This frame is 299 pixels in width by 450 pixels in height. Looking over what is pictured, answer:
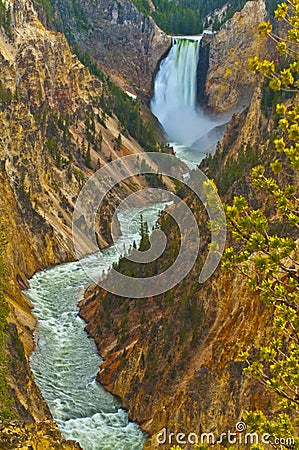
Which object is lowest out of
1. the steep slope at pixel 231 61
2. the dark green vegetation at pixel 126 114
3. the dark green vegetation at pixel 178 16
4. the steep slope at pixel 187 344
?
the steep slope at pixel 187 344

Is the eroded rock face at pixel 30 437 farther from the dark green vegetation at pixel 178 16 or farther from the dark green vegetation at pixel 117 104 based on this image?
the dark green vegetation at pixel 178 16

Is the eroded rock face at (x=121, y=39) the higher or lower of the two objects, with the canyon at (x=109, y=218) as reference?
higher

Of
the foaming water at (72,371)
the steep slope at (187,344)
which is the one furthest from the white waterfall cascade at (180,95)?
the steep slope at (187,344)

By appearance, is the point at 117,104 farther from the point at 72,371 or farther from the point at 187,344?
the point at 187,344

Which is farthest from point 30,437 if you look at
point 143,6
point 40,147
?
point 143,6

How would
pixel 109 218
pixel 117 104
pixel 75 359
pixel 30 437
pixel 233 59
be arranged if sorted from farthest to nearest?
pixel 233 59, pixel 117 104, pixel 109 218, pixel 75 359, pixel 30 437

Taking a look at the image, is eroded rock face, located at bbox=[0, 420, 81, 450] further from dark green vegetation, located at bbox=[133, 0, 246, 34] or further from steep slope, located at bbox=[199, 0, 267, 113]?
dark green vegetation, located at bbox=[133, 0, 246, 34]

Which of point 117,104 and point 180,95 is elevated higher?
point 180,95

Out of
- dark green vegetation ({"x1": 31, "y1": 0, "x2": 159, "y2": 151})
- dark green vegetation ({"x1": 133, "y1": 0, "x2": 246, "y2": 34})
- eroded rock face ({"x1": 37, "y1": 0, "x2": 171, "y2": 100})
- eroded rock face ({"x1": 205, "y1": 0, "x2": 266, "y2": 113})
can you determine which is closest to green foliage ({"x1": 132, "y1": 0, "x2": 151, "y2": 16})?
dark green vegetation ({"x1": 133, "y1": 0, "x2": 246, "y2": 34})
